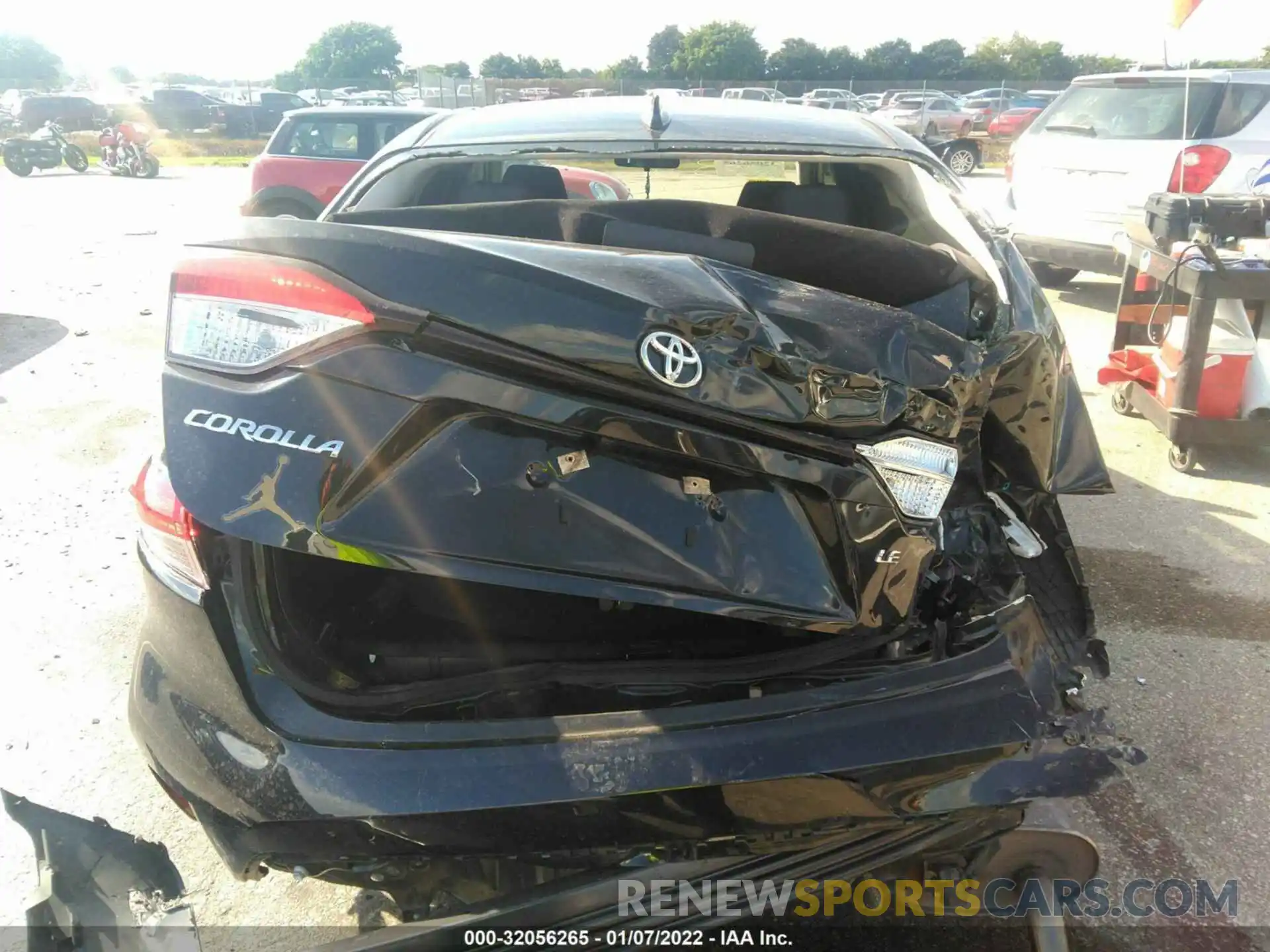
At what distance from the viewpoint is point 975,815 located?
155cm

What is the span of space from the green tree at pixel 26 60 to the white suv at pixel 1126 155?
8322cm

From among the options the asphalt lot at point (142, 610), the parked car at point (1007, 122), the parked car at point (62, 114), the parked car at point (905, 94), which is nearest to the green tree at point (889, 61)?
the parked car at point (905, 94)

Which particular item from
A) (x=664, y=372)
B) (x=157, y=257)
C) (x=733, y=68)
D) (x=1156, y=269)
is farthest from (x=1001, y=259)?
(x=733, y=68)

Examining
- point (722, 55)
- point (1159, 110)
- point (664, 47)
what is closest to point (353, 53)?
point (664, 47)

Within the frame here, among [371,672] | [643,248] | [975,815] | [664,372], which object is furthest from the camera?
[643,248]

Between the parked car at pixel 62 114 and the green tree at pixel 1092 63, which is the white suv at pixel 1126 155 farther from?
the green tree at pixel 1092 63

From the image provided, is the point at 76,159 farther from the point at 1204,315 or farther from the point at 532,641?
the point at 532,641

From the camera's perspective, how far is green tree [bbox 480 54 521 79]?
60.0m

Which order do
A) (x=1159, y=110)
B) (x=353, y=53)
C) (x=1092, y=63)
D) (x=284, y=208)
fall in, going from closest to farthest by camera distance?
(x=1159, y=110) < (x=284, y=208) < (x=1092, y=63) < (x=353, y=53)

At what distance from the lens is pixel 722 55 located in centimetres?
5528

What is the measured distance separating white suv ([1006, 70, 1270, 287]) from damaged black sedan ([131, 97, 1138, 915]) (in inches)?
241

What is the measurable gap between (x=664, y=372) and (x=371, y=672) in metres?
0.84

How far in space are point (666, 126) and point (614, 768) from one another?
1.94 metres

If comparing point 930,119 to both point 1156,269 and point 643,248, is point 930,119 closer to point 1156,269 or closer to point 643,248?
point 1156,269
